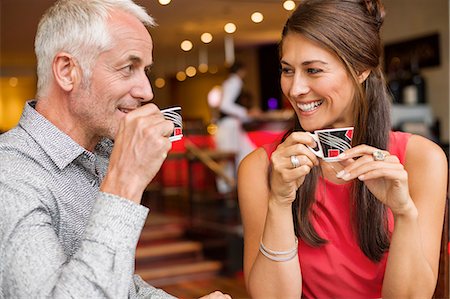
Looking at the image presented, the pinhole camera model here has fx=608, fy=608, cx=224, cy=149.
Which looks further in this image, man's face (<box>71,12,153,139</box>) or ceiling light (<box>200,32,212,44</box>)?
ceiling light (<box>200,32,212,44</box>)

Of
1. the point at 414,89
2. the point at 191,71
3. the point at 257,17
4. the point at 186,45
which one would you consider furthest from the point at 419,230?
the point at 191,71

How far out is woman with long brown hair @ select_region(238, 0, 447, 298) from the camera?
5.49 ft

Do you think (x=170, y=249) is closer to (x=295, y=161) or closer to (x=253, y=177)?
(x=253, y=177)

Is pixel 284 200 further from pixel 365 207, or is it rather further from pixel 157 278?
pixel 157 278

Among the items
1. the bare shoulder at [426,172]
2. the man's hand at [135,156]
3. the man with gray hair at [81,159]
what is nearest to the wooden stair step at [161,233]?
the bare shoulder at [426,172]

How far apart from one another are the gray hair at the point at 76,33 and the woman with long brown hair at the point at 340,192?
618mm

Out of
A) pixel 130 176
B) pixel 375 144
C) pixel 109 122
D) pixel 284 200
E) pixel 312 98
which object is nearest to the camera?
pixel 130 176

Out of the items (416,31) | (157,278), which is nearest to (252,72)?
(416,31)

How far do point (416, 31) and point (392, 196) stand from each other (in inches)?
289

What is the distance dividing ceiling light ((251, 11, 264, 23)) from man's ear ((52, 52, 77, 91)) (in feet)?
27.6

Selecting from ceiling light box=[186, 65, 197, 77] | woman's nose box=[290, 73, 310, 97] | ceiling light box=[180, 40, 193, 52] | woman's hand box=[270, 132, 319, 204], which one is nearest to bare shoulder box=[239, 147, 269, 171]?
woman's nose box=[290, 73, 310, 97]

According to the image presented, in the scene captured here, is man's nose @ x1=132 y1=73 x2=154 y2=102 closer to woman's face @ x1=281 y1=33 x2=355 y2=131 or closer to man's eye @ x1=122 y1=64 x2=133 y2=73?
man's eye @ x1=122 y1=64 x2=133 y2=73

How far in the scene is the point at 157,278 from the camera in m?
5.70

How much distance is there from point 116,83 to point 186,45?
12397 mm
